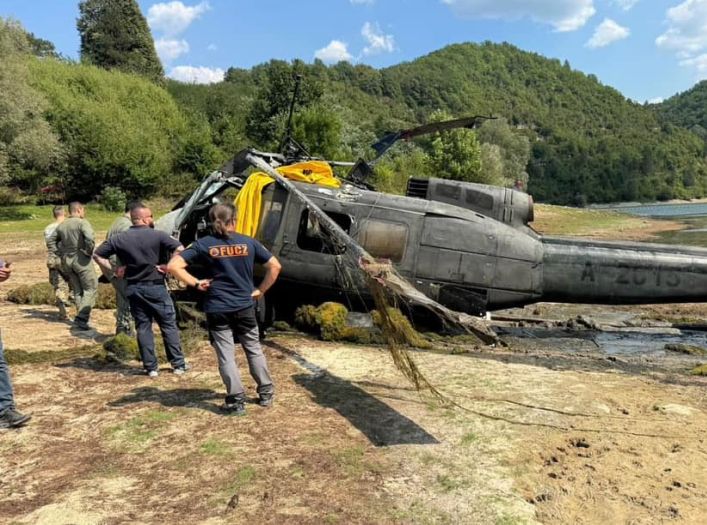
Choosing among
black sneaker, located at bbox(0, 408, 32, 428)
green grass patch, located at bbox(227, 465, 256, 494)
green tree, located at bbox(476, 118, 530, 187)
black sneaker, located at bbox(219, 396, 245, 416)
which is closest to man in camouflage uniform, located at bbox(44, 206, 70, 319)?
black sneaker, located at bbox(0, 408, 32, 428)

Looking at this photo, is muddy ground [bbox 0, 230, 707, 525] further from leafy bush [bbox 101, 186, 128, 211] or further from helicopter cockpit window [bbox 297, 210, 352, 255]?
leafy bush [bbox 101, 186, 128, 211]

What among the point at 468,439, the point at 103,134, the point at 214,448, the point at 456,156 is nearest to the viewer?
the point at 214,448

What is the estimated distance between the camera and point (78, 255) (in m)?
9.18

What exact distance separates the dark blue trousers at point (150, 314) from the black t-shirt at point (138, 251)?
129 mm

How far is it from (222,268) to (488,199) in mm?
5451

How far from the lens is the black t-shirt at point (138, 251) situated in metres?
6.64

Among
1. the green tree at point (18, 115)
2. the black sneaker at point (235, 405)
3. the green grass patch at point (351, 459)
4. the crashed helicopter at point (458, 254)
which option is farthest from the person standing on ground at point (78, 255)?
the green tree at point (18, 115)

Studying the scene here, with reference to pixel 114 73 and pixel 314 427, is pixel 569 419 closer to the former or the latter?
pixel 314 427

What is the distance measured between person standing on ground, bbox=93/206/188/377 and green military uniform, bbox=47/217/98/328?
105 inches

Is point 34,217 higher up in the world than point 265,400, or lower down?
higher up

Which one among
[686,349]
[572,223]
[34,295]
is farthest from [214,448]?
[572,223]

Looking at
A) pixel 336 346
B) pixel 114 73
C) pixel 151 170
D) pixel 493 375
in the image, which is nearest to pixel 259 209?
pixel 336 346

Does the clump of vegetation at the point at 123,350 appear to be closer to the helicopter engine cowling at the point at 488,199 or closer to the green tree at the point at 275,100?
the helicopter engine cowling at the point at 488,199

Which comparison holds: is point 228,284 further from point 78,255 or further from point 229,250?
point 78,255
